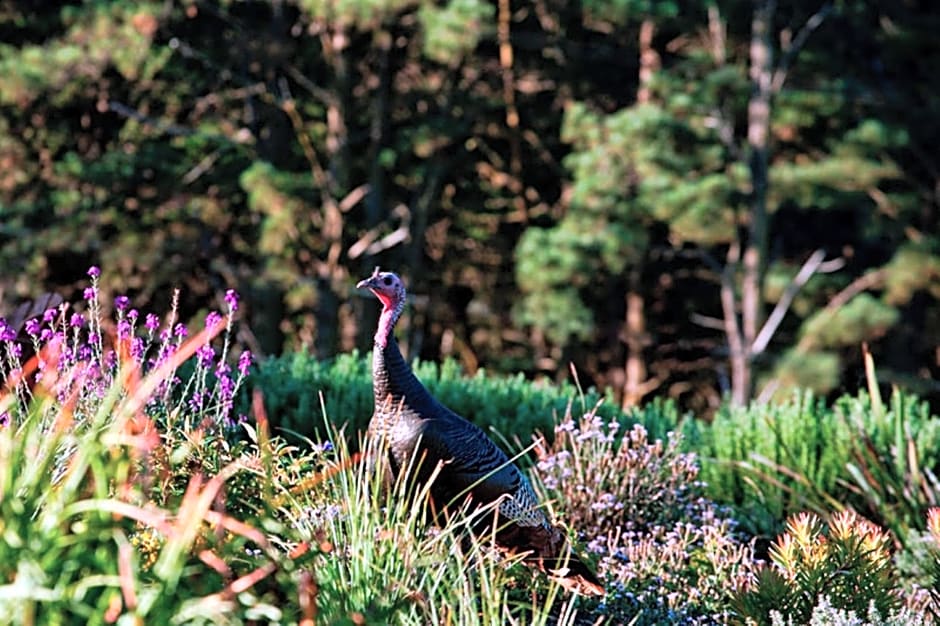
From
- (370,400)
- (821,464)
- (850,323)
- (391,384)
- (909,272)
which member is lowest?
(850,323)

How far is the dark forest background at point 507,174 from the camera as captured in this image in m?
13.8

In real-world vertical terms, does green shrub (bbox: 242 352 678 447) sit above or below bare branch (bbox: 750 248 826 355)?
above

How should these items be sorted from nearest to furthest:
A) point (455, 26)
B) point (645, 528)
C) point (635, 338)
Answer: point (645, 528) < point (455, 26) < point (635, 338)

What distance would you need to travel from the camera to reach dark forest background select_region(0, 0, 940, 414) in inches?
541

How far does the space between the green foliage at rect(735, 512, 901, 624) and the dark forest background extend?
9117 millimetres

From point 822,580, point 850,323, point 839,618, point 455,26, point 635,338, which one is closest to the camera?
point 839,618

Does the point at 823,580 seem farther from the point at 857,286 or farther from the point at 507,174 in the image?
the point at 507,174

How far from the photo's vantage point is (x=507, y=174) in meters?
16.5

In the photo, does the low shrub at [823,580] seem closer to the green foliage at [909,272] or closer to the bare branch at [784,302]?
the bare branch at [784,302]

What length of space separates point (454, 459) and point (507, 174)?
1270 centimetres

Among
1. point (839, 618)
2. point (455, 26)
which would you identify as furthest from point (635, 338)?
point (839, 618)

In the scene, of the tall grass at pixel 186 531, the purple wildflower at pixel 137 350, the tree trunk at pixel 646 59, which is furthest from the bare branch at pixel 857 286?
the purple wildflower at pixel 137 350

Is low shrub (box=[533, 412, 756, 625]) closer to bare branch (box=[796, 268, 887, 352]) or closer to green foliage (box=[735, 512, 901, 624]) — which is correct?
green foliage (box=[735, 512, 901, 624])

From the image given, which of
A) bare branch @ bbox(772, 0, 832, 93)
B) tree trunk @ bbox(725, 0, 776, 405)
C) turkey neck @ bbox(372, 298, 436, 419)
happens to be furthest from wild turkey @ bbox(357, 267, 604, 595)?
bare branch @ bbox(772, 0, 832, 93)
